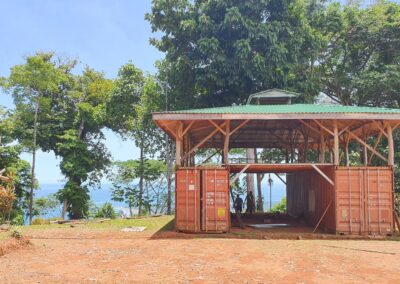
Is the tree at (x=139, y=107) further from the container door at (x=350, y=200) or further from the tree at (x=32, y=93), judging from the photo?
the container door at (x=350, y=200)

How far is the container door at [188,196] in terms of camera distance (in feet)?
60.6

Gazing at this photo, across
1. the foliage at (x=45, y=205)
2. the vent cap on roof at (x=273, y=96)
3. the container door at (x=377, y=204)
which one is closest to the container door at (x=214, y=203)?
the container door at (x=377, y=204)

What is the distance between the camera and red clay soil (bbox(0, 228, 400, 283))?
1041 cm

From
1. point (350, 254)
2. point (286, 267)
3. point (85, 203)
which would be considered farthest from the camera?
point (85, 203)

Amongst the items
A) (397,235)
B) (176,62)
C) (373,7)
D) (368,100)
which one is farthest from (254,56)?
(397,235)

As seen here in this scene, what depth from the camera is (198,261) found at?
12.6 metres

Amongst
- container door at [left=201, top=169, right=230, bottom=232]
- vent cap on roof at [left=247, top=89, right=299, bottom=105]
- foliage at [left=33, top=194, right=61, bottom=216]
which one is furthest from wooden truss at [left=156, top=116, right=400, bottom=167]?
foliage at [left=33, top=194, right=61, bottom=216]

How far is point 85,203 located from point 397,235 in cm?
2988

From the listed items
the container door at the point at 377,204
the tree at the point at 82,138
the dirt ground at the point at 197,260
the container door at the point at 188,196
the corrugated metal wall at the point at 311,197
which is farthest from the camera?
the tree at the point at 82,138

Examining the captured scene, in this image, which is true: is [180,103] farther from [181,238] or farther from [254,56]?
[181,238]

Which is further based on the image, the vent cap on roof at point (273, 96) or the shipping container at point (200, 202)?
the vent cap on roof at point (273, 96)

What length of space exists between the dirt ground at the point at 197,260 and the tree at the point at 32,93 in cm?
2431

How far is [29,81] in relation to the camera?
39031mm

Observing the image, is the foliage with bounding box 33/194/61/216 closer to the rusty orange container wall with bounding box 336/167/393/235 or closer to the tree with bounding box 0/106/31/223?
the tree with bounding box 0/106/31/223
